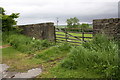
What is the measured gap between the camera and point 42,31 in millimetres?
9875

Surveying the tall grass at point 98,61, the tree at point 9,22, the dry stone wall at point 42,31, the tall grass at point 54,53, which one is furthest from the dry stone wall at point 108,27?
the tree at point 9,22

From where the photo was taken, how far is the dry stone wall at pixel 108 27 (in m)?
5.56

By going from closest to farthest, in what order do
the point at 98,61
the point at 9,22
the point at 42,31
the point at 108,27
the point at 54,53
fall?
1. the point at 98,61
2. the point at 108,27
3. the point at 54,53
4. the point at 42,31
5. the point at 9,22

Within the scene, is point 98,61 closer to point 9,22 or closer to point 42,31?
point 42,31

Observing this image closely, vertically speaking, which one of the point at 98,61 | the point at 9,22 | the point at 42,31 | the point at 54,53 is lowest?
the point at 54,53

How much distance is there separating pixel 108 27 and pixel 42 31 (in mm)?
5444

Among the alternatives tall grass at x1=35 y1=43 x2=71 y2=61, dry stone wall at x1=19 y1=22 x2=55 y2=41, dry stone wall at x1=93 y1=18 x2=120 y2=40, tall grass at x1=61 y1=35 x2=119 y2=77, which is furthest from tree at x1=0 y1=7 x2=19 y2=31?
tall grass at x1=61 y1=35 x2=119 y2=77

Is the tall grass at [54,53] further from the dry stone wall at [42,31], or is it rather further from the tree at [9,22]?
the tree at [9,22]

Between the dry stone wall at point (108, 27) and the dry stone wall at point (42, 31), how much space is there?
12.1 feet

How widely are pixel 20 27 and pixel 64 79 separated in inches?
420

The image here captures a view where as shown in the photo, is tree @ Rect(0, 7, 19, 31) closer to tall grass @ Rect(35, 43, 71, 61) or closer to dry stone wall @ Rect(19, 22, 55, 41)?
dry stone wall @ Rect(19, 22, 55, 41)

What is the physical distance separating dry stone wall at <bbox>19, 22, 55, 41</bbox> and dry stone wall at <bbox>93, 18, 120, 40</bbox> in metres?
3.69

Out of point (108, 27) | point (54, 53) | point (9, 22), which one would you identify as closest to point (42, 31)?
point (54, 53)

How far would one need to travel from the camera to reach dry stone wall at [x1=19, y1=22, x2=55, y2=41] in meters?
9.25
